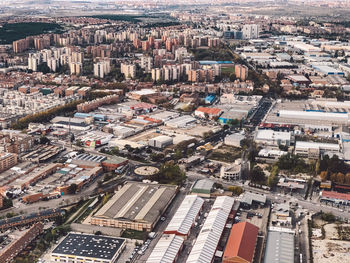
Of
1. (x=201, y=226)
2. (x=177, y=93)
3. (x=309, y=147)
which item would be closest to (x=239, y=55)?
(x=177, y=93)

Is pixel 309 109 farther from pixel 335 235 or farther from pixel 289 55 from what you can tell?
pixel 289 55

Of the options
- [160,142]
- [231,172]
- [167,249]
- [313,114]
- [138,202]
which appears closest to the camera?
[167,249]

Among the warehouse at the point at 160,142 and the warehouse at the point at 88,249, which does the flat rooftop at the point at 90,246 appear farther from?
the warehouse at the point at 160,142

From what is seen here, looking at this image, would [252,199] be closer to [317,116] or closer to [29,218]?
[29,218]

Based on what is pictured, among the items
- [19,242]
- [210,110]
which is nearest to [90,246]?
[19,242]

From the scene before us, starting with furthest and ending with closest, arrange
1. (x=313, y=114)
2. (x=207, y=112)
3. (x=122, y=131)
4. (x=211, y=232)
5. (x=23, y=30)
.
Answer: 1. (x=23, y=30)
2. (x=207, y=112)
3. (x=313, y=114)
4. (x=122, y=131)
5. (x=211, y=232)

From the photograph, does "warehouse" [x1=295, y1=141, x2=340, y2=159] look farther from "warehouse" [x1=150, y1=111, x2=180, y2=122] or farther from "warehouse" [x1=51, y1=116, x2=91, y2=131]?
"warehouse" [x1=51, y1=116, x2=91, y2=131]
